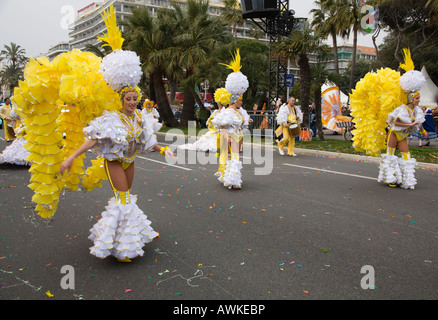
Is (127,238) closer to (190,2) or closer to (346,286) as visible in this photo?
(346,286)

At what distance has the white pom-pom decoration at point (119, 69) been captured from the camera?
12.2ft

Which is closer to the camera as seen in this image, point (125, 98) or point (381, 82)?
point (125, 98)

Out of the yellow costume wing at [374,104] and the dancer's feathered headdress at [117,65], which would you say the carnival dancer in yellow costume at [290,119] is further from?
the dancer's feathered headdress at [117,65]

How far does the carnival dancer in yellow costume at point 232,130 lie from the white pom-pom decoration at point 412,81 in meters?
2.94

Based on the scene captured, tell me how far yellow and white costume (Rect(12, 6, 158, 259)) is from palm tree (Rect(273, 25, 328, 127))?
516 inches

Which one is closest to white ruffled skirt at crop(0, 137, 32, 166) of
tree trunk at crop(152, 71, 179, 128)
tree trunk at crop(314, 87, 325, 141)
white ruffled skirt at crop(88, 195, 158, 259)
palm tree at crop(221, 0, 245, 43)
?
white ruffled skirt at crop(88, 195, 158, 259)

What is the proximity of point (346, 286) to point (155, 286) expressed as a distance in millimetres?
1680

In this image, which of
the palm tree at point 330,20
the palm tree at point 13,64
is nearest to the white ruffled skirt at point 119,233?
the palm tree at point 330,20

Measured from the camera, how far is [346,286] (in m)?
3.35

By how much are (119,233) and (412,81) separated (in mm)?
5952

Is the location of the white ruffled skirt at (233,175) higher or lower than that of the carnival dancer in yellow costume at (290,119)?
lower

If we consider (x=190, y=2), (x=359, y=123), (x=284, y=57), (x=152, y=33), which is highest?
(x=190, y=2)

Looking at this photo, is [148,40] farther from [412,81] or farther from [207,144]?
[412,81]

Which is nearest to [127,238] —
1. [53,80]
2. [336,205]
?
[53,80]
